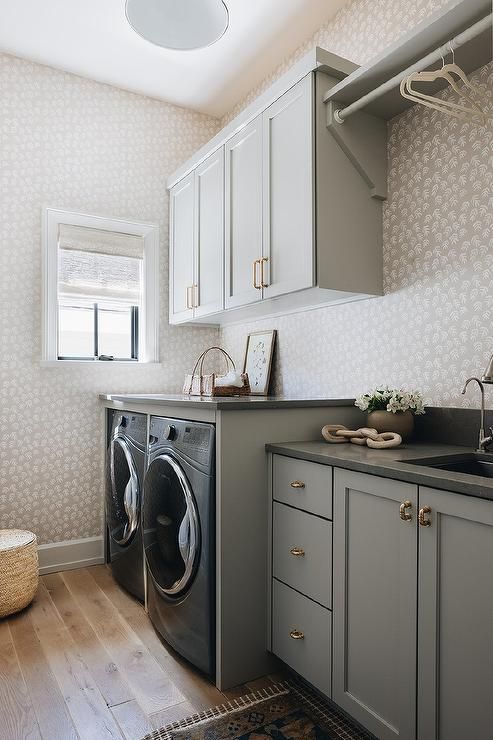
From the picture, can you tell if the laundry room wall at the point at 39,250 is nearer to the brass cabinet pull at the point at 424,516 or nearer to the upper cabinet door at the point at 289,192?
the upper cabinet door at the point at 289,192

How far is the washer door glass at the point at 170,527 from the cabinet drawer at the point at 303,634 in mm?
353

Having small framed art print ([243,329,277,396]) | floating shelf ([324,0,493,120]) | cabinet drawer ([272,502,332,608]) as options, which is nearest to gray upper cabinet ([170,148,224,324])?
small framed art print ([243,329,277,396])

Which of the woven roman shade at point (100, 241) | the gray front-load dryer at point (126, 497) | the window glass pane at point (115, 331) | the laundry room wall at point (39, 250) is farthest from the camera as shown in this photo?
the window glass pane at point (115, 331)

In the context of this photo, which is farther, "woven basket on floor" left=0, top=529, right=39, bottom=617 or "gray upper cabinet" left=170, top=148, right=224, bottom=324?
"gray upper cabinet" left=170, top=148, right=224, bottom=324

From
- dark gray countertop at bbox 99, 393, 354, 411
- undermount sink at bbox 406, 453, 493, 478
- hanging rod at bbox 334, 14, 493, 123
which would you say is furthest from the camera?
dark gray countertop at bbox 99, 393, 354, 411

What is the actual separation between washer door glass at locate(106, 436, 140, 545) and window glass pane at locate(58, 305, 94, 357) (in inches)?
26.1

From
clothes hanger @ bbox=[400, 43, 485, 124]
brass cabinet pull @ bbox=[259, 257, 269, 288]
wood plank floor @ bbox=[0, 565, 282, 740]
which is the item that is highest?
clothes hanger @ bbox=[400, 43, 485, 124]

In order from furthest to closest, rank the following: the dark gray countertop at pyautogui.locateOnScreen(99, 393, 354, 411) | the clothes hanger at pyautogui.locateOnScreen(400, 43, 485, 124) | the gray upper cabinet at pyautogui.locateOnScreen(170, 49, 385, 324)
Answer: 1. the gray upper cabinet at pyautogui.locateOnScreen(170, 49, 385, 324)
2. the dark gray countertop at pyautogui.locateOnScreen(99, 393, 354, 411)
3. the clothes hanger at pyautogui.locateOnScreen(400, 43, 485, 124)

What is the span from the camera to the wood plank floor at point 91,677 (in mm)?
1617

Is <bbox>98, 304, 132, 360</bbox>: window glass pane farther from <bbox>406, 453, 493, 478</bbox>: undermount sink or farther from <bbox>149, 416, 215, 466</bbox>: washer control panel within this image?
<bbox>406, 453, 493, 478</bbox>: undermount sink

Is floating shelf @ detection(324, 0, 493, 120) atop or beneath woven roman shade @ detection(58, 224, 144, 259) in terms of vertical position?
atop

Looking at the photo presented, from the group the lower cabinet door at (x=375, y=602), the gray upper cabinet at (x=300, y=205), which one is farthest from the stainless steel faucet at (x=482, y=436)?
the gray upper cabinet at (x=300, y=205)

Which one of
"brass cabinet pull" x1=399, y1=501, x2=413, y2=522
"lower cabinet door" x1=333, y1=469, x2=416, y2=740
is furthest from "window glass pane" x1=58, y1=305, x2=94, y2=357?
"brass cabinet pull" x1=399, y1=501, x2=413, y2=522

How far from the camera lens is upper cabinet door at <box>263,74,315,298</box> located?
2.05 meters
